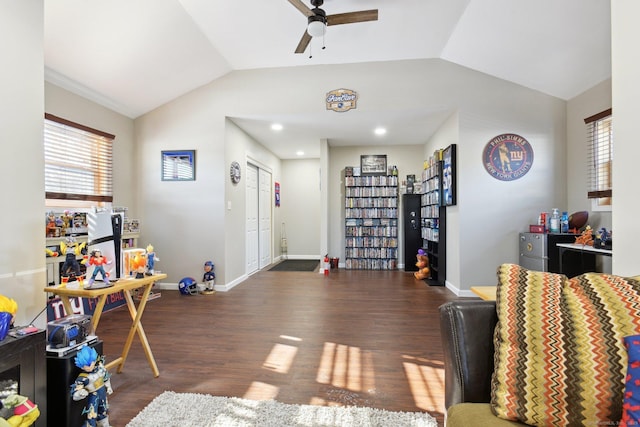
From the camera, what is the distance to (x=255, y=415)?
5.42 ft

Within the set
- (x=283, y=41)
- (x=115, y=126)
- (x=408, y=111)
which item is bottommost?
(x=115, y=126)

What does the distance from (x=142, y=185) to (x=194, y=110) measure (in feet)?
4.52

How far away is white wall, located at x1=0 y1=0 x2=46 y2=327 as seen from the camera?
1.46m

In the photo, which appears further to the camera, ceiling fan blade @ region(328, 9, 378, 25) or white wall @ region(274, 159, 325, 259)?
white wall @ region(274, 159, 325, 259)

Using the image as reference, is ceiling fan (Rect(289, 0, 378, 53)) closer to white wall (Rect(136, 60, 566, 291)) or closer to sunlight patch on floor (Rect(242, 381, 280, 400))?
white wall (Rect(136, 60, 566, 291))

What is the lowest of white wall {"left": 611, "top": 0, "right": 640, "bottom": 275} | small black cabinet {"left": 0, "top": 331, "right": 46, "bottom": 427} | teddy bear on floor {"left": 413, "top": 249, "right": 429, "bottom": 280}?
teddy bear on floor {"left": 413, "top": 249, "right": 429, "bottom": 280}

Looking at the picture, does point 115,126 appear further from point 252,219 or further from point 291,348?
point 291,348

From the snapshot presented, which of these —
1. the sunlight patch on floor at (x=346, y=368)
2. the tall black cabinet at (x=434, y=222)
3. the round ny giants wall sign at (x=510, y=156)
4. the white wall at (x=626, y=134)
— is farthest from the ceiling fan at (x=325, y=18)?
the sunlight patch on floor at (x=346, y=368)

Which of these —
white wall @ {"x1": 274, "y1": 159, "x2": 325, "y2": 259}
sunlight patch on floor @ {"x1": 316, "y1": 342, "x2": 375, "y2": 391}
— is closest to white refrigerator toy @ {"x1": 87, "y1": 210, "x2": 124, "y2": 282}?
sunlight patch on floor @ {"x1": 316, "y1": 342, "x2": 375, "y2": 391}

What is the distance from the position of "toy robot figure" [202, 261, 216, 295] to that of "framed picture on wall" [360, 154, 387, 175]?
3.57 meters

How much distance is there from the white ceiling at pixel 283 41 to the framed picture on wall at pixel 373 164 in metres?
1.86

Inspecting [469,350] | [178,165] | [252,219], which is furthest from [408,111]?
[469,350]

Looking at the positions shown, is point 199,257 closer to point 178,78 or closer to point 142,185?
point 142,185

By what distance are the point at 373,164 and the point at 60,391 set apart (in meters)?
5.82
